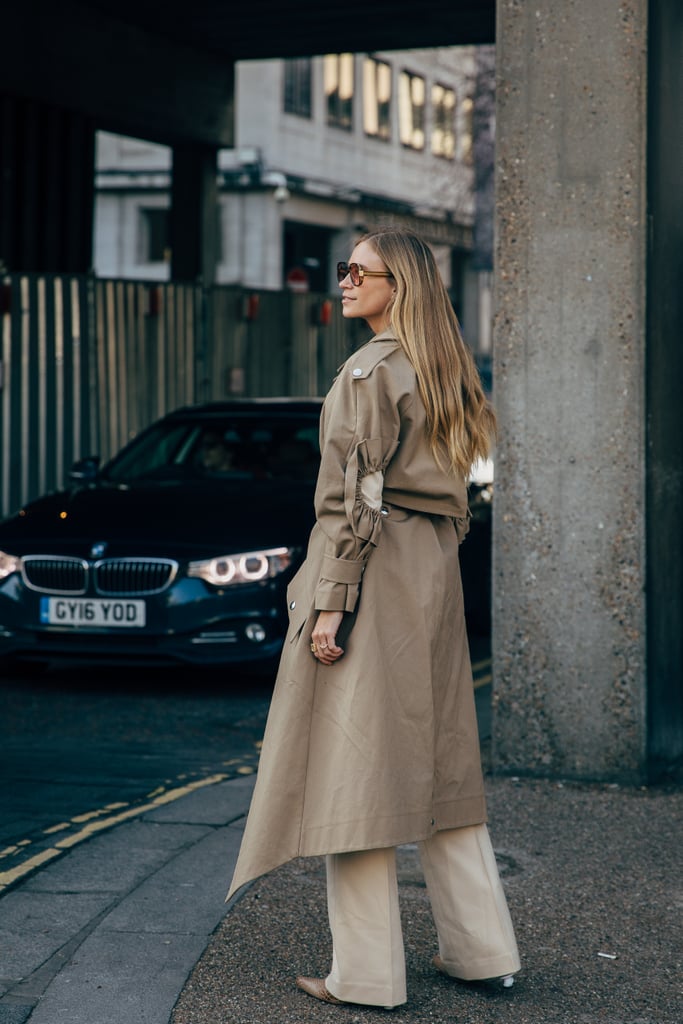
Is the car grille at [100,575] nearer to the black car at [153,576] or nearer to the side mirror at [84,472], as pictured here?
the black car at [153,576]

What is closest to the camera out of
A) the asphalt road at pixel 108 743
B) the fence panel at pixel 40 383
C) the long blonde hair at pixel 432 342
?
the long blonde hair at pixel 432 342

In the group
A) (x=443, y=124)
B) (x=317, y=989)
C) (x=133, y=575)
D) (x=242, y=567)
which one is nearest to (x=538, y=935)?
(x=317, y=989)

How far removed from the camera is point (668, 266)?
6562 mm

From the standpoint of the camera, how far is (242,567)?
338 inches

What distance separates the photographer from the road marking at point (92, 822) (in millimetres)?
5324

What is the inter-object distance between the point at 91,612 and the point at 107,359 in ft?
21.1

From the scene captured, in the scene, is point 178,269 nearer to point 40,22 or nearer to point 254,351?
point 254,351

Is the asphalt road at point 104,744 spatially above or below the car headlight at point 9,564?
below

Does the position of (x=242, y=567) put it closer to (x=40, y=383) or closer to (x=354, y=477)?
(x=354, y=477)

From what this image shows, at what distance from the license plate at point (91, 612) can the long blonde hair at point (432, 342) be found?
4717 millimetres

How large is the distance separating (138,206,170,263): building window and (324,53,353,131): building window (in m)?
4.81

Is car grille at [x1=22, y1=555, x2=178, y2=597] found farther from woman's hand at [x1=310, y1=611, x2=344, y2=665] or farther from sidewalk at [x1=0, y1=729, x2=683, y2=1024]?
woman's hand at [x1=310, y1=611, x2=344, y2=665]

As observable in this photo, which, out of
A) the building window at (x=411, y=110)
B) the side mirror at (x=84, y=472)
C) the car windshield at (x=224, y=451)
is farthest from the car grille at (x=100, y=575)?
the building window at (x=411, y=110)

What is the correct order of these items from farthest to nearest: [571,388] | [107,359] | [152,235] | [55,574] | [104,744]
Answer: [152,235]
[107,359]
[55,574]
[104,744]
[571,388]
